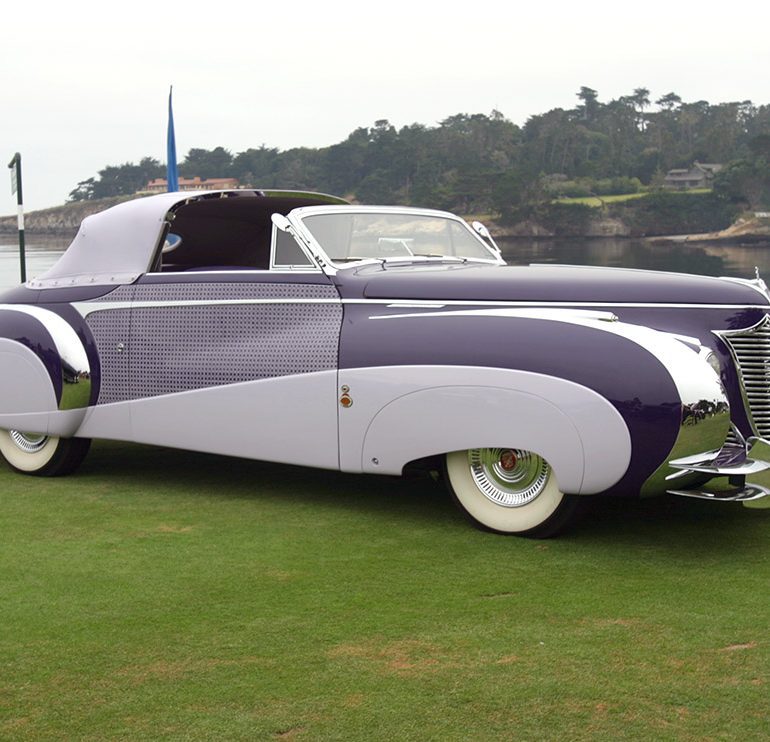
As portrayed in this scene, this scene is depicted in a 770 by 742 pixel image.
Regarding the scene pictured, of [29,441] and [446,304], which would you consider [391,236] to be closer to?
A: [446,304]

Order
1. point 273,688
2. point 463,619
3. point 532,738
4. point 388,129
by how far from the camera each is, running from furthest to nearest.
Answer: point 388,129
point 463,619
point 273,688
point 532,738

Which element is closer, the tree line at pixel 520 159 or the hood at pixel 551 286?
the hood at pixel 551 286

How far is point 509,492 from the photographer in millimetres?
5715

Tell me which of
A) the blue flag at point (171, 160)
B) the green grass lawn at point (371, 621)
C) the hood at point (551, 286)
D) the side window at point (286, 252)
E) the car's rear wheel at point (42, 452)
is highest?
the blue flag at point (171, 160)

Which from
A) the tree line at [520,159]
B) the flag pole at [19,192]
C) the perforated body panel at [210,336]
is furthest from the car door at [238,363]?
the tree line at [520,159]

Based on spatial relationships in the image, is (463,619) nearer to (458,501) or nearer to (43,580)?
(458,501)

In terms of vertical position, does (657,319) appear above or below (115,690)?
above

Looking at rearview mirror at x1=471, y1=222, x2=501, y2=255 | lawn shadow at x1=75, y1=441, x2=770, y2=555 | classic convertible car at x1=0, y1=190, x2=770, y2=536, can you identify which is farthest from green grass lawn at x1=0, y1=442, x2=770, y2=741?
rearview mirror at x1=471, y1=222, x2=501, y2=255

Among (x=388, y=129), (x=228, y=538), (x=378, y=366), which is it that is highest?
(x=388, y=129)

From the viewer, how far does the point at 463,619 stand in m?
4.43

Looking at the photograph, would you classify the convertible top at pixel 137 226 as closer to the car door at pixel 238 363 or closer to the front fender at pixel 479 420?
the car door at pixel 238 363

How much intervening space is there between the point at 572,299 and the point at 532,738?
2616 mm

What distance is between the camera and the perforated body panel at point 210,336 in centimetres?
620

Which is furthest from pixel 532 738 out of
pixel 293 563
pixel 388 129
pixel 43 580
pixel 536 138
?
pixel 536 138
